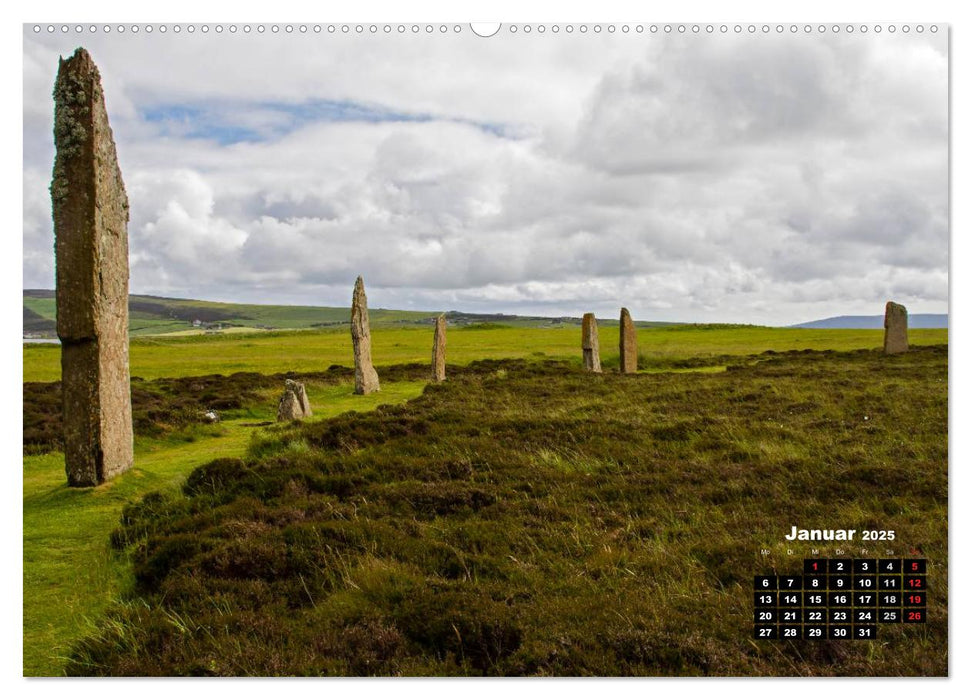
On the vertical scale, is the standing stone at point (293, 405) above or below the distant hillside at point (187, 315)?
below

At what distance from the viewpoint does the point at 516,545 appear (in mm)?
7566

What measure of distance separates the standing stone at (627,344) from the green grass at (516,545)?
49.5 ft

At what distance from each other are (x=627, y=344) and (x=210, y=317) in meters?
89.0

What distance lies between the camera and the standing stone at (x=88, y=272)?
32.7 feet

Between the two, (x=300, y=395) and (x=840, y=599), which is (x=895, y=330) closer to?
(x=300, y=395)

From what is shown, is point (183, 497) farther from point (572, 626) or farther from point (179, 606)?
point (572, 626)

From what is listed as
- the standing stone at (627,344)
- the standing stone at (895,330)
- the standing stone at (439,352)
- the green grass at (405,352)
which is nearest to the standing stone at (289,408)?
the standing stone at (439,352)

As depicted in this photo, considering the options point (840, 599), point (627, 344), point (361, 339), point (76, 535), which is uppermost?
point (361, 339)

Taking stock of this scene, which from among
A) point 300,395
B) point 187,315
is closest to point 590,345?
point 300,395

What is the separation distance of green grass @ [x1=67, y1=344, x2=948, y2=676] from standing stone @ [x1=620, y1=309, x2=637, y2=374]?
15.1 metres

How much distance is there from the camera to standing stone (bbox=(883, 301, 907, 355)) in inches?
1283

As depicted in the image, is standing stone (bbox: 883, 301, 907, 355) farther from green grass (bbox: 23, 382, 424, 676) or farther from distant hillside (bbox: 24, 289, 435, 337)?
distant hillside (bbox: 24, 289, 435, 337)

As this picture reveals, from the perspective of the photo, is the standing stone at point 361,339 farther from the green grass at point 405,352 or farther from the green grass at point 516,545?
the green grass at point 405,352

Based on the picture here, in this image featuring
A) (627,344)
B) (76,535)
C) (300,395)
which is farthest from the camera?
(627,344)
